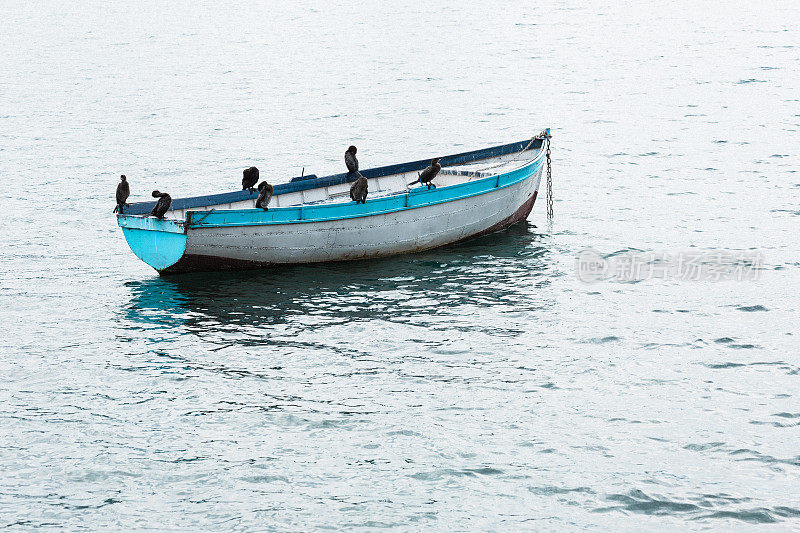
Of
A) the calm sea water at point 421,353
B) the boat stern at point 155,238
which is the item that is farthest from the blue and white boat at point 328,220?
the calm sea water at point 421,353

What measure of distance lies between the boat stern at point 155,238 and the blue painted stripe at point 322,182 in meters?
0.62

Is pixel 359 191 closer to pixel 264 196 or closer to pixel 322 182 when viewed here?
pixel 264 196

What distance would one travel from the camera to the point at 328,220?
27.3m

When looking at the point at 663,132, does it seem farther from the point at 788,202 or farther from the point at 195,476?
the point at 195,476

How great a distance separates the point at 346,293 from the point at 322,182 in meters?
5.35

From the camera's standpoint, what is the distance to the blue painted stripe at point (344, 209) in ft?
86.1

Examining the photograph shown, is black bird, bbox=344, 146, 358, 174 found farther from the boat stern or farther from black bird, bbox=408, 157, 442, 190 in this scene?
the boat stern

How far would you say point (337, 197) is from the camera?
99.2 feet

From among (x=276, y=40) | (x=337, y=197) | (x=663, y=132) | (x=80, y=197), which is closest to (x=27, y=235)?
(x=80, y=197)

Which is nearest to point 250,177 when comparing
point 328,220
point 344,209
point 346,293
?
point 328,220

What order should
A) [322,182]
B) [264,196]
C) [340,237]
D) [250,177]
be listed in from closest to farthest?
[264,196] < [340,237] < [250,177] < [322,182]

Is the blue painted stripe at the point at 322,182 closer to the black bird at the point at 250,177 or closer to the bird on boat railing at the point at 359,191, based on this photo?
the black bird at the point at 250,177

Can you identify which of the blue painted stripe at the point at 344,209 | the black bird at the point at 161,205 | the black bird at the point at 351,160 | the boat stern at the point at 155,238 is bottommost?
the boat stern at the point at 155,238

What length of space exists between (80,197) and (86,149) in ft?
34.3
